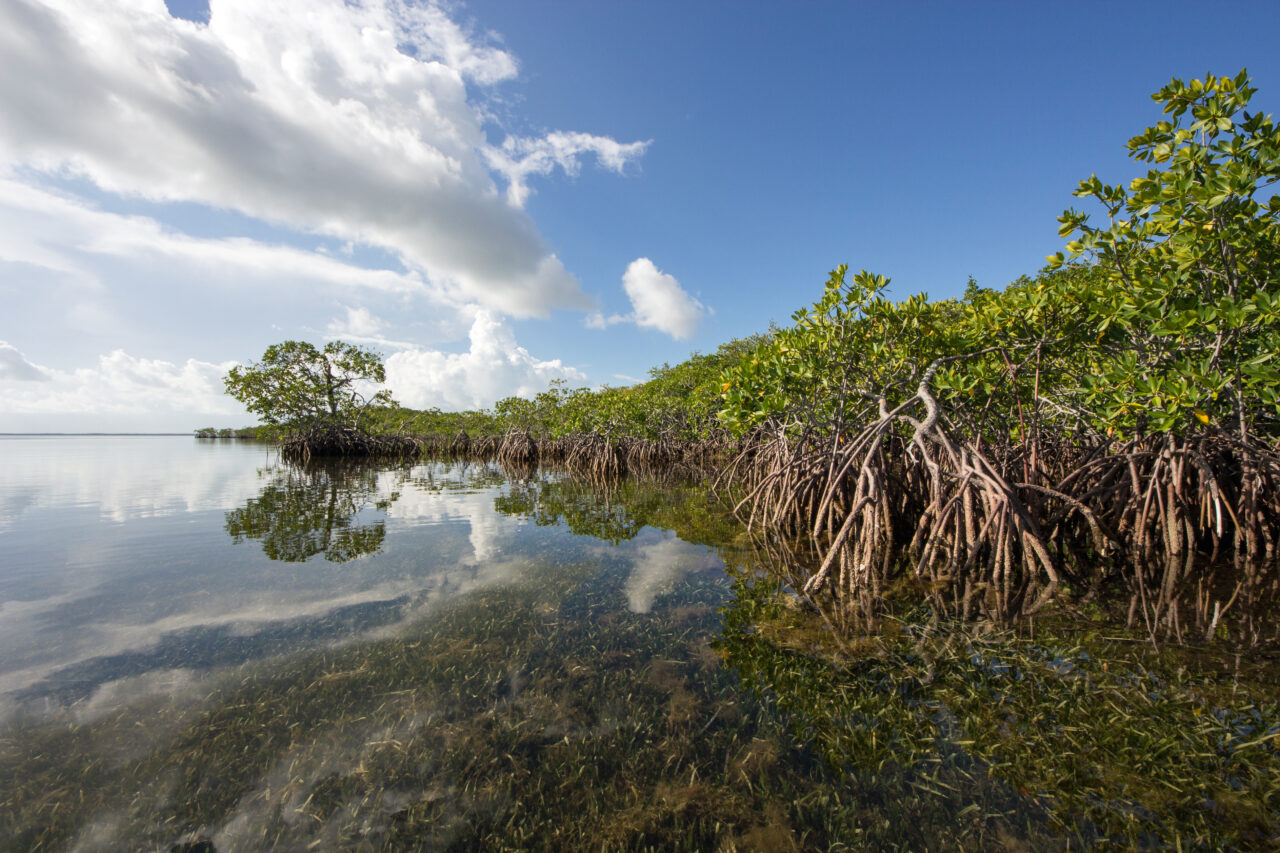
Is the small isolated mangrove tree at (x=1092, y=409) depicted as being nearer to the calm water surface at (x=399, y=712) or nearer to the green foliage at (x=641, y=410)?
the calm water surface at (x=399, y=712)

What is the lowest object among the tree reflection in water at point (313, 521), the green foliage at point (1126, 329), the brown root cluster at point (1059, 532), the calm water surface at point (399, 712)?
the calm water surface at point (399, 712)

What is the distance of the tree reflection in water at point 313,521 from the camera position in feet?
22.8

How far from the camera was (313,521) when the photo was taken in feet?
29.9

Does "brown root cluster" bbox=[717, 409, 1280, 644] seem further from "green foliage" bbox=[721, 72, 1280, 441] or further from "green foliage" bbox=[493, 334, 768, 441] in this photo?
"green foliage" bbox=[493, 334, 768, 441]

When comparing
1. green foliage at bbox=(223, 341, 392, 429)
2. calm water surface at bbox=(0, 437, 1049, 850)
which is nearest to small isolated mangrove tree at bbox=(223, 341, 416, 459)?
green foliage at bbox=(223, 341, 392, 429)

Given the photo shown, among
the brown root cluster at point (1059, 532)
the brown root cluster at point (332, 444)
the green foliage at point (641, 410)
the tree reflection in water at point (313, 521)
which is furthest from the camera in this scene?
the brown root cluster at point (332, 444)

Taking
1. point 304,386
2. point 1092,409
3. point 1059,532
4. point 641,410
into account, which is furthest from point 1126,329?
point 304,386

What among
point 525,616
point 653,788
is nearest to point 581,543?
point 525,616

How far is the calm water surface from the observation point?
2146mm

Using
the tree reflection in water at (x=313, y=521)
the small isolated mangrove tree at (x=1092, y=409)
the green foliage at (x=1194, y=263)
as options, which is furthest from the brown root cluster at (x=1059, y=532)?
the tree reflection in water at (x=313, y=521)

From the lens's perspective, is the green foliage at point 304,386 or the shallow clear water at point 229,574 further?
the green foliage at point 304,386

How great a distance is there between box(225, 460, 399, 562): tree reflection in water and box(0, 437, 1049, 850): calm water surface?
0.29 m

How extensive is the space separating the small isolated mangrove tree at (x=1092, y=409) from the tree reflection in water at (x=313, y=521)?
6163 millimetres

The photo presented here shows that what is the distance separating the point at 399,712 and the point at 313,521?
777 centimetres
